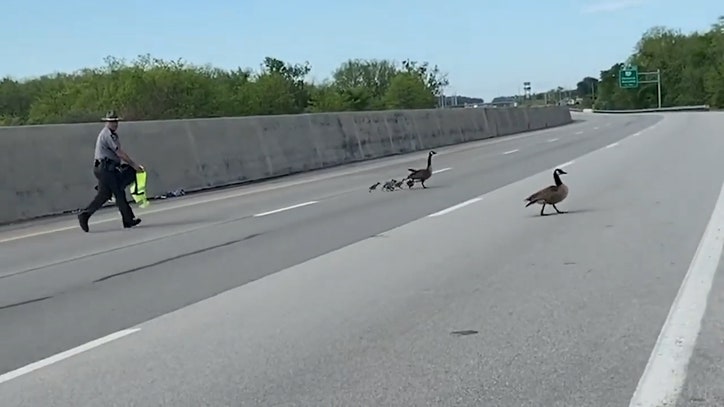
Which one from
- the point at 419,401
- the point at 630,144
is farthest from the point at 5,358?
the point at 630,144

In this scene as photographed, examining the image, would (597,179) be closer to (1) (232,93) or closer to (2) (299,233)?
(2) (299,233)

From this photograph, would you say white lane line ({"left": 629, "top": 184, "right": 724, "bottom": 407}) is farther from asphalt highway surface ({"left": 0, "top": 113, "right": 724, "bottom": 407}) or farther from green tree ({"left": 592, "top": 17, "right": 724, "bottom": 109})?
green tree ({"left": 592, "top": 17, "right": 724, "bottom": 109})

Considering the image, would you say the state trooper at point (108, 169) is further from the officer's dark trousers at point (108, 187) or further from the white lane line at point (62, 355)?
the white lane line at point (62, 355)

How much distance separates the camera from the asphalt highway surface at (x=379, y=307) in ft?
19.5

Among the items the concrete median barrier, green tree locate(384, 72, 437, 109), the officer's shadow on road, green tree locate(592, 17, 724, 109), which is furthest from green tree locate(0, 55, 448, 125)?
green tree locate(592, 17, 724, 109)

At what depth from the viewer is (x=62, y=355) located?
7.07 metres

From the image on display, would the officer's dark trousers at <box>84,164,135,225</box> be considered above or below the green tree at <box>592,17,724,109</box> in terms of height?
above

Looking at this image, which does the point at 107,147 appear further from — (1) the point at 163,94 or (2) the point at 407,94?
(2) the point at 407,94

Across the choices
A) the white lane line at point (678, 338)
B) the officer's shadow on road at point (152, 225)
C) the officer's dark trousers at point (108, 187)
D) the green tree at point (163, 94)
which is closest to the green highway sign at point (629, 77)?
the green tree at point (163, 94)

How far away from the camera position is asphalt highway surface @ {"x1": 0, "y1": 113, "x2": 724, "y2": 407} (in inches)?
234

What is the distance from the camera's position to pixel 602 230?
12258mm

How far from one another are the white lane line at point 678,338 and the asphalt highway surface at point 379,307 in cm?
2

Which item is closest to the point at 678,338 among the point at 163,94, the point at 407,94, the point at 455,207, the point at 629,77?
the point at 455,207

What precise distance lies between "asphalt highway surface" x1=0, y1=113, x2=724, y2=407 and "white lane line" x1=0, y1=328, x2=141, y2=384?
2 centimetres
